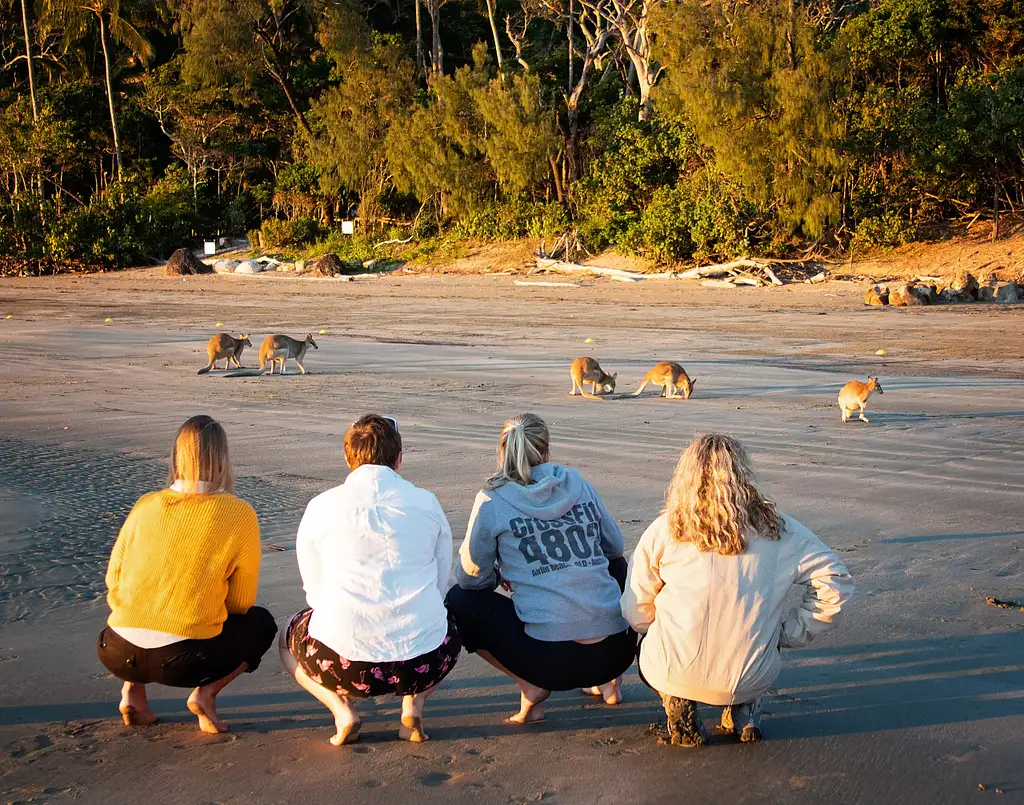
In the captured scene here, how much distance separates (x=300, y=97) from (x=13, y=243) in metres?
13.8

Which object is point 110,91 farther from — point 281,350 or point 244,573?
point 244,573

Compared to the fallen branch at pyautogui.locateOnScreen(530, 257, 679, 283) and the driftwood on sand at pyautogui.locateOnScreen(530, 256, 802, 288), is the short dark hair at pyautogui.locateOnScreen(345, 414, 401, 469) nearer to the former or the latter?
the driftwood on sand at pyautogui.locateOnScreen(530, 256, 802, 288)

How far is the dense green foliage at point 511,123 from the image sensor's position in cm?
3155

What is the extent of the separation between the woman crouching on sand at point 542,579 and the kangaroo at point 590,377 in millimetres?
8371

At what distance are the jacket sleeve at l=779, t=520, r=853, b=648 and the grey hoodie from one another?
759 millimetres

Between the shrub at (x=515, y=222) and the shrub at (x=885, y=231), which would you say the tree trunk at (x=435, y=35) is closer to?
the shrub at (x=515, y=222)

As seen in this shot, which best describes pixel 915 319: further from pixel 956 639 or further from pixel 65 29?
pixel 65 29

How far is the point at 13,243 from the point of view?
143 ft

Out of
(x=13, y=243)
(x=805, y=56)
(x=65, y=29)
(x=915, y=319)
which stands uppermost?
(x=65, y=29)

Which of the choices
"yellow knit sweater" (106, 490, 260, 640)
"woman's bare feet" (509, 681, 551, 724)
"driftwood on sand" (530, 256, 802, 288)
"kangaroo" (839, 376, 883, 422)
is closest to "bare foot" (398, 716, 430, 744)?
"woman's bare feet" (509, 681, 551, 724)

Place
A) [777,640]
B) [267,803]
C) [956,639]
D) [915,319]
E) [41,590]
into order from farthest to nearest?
[915,319] < [41,590] < [956,639] < [777,640] < [267,803]

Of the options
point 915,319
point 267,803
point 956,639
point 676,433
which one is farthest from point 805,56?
point 267,803

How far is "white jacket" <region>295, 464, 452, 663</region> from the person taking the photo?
4086mm

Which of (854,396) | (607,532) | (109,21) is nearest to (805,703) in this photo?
(607,532)
